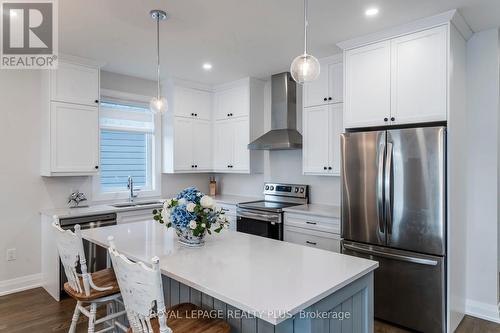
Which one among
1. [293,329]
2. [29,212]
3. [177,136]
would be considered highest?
[177,136]

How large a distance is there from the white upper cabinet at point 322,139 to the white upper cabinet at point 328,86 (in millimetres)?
79

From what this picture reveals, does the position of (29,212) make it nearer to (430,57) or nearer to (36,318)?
(36,318)

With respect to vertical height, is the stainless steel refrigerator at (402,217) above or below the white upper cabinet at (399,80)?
below

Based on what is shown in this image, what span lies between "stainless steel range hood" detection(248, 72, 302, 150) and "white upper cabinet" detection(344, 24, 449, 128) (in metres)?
1.16

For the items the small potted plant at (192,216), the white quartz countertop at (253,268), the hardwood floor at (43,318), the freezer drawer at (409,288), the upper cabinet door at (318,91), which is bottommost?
the hardwood floor at (43,318)

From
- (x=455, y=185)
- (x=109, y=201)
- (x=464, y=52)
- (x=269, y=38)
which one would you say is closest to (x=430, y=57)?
(x=464, y=52)

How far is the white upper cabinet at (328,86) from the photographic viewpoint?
354 cm

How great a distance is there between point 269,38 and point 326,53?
788 mm

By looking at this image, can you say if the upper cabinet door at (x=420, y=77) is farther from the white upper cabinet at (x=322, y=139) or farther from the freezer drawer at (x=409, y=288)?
the freezer drawer at (x=409, y=288)

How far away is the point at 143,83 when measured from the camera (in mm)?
4582

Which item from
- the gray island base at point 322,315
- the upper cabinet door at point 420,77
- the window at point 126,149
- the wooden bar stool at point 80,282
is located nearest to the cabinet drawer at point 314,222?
the upper cabinet door at point 420,77

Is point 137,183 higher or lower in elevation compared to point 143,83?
lower

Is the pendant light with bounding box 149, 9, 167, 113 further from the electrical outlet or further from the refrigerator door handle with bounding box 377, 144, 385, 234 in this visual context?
the electrical outlet

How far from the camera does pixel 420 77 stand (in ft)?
8.77
